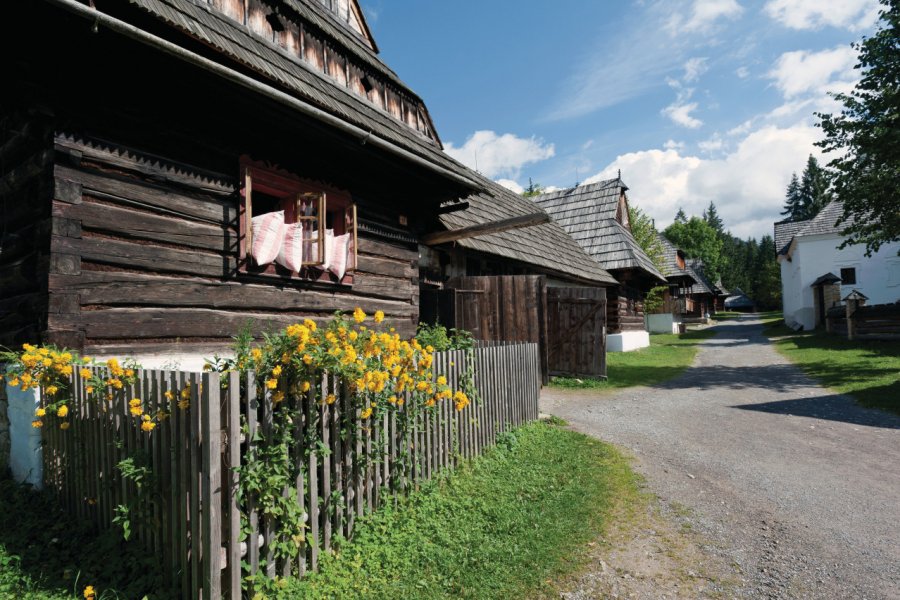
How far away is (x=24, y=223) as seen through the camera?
4.09m

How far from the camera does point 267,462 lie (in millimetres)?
2756

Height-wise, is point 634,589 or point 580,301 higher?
point 580,301

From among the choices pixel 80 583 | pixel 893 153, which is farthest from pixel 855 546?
pixel 893 153

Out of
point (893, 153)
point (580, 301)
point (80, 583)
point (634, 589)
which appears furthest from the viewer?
point (580, 301)

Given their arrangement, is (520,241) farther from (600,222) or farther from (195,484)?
(195,484)

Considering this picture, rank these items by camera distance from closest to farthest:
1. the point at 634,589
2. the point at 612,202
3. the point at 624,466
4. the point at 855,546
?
the point at 634,589
the point at 855,546
the point at 624,466
the point at 612,202

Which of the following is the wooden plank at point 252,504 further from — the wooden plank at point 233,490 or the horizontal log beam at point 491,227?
the horizontal log beam at point 491,227

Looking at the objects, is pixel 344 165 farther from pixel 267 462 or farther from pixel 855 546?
pixel 855 546

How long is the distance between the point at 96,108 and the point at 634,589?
575cm

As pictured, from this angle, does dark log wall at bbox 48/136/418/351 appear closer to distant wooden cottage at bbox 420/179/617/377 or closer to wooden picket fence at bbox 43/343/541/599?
wooden picket fence at bbox 43/343/541/599

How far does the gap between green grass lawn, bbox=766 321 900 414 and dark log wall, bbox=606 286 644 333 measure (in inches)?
207

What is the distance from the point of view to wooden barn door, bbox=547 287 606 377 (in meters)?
11.0

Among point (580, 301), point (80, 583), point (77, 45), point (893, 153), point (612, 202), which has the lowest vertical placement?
point (80, 583)

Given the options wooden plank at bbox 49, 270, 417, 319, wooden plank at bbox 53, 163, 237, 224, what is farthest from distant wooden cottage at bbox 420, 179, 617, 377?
wooden plank at bbox 53, 163, 237, 224
